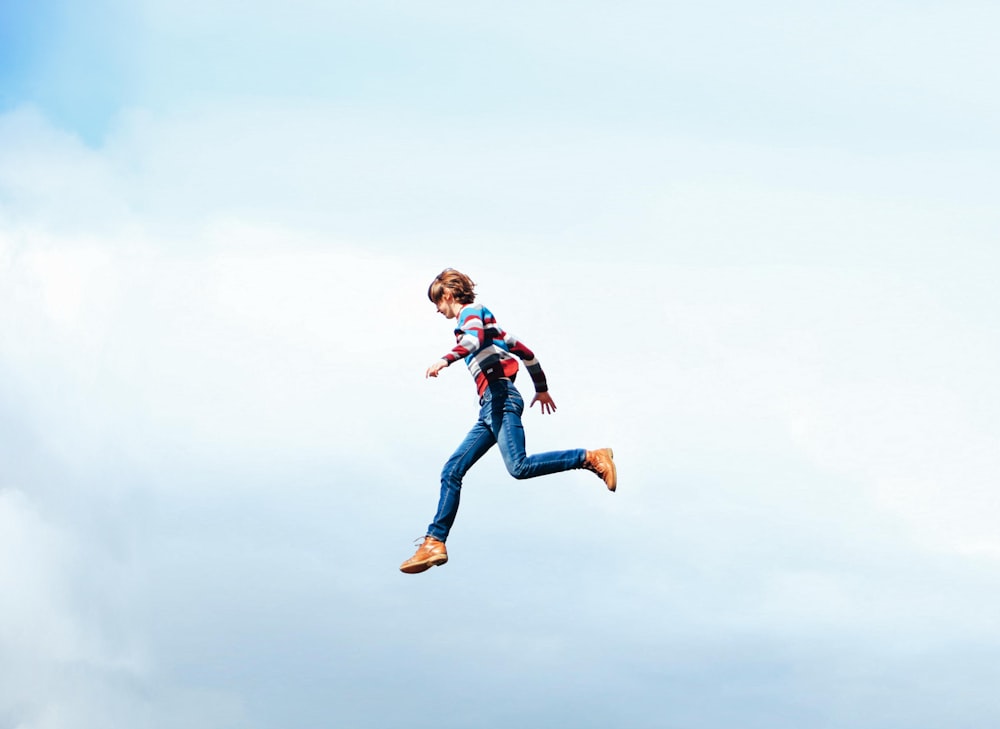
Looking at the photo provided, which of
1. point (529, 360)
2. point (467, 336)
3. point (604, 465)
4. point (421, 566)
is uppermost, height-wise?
point (529, 360)

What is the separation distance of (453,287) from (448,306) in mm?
230

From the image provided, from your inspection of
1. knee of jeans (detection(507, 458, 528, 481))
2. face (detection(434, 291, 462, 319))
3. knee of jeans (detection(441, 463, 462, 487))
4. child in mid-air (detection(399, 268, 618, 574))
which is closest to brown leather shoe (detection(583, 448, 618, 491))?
child in mid-air (detection(399, 268, 618, 574))

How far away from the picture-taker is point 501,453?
13.1 metres

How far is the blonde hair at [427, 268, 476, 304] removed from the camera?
13.2 m

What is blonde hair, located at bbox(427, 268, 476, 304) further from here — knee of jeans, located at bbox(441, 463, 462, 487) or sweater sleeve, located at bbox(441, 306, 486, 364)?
knee of jeans, located at bbox(441, 463, 462, 487)

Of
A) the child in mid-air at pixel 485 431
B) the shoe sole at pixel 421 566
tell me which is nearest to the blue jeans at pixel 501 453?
the child in mid-air at pixel 485 431

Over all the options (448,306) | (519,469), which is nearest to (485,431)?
(519,469)

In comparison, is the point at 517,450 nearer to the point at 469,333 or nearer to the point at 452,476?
the point at 452,476

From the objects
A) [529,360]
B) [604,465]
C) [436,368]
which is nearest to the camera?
[436,368]

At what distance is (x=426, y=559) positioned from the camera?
1281 cm

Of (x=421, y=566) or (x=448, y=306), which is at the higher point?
(x=448, y=306)

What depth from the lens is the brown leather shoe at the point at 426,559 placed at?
12805 mm

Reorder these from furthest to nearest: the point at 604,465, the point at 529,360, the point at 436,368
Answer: the point at 529,360
the point at 604,465
the point at 436,368

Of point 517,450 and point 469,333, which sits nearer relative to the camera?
point 469,333
